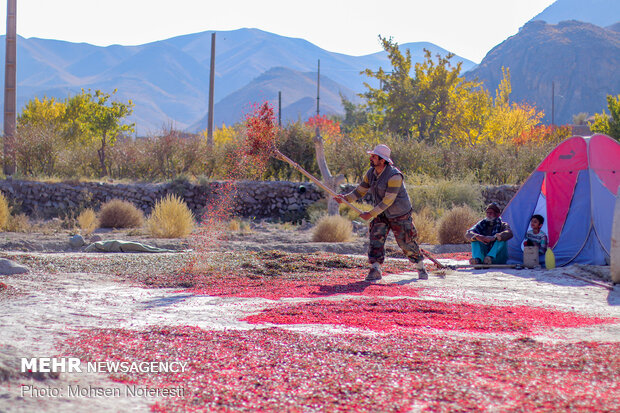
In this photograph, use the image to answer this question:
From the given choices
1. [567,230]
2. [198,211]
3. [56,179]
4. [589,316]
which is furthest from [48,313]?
[56,179]

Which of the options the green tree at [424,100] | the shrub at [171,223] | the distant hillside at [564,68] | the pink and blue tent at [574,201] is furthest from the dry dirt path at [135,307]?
the distant hillside at [564,68]

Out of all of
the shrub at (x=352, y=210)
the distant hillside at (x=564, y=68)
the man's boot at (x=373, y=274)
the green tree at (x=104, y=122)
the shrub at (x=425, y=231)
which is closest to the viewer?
the man's boot at (x=373, y=274)

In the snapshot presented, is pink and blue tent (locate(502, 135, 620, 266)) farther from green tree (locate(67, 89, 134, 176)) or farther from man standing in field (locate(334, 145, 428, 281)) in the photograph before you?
green tree (locate(67, 89, 134, 176))

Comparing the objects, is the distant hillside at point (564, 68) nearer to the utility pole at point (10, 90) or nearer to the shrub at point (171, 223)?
the utility pole at point (10, 90)

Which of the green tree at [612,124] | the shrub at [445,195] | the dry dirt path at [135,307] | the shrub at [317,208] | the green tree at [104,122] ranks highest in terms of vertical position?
the green tree at [612,124]

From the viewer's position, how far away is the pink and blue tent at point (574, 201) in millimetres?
10555

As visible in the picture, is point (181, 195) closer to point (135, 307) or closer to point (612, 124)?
point (135, 307)

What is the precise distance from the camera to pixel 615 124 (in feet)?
112

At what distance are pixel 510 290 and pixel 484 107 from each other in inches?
1182

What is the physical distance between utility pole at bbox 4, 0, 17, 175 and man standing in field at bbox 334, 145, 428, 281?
15281mm

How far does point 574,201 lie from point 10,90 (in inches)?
713

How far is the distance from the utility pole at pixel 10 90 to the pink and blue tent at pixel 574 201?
51.0ft

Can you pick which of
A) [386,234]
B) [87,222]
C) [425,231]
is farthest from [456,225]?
[87,222]

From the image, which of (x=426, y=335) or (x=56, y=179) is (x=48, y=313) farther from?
(x=56, y=179)
